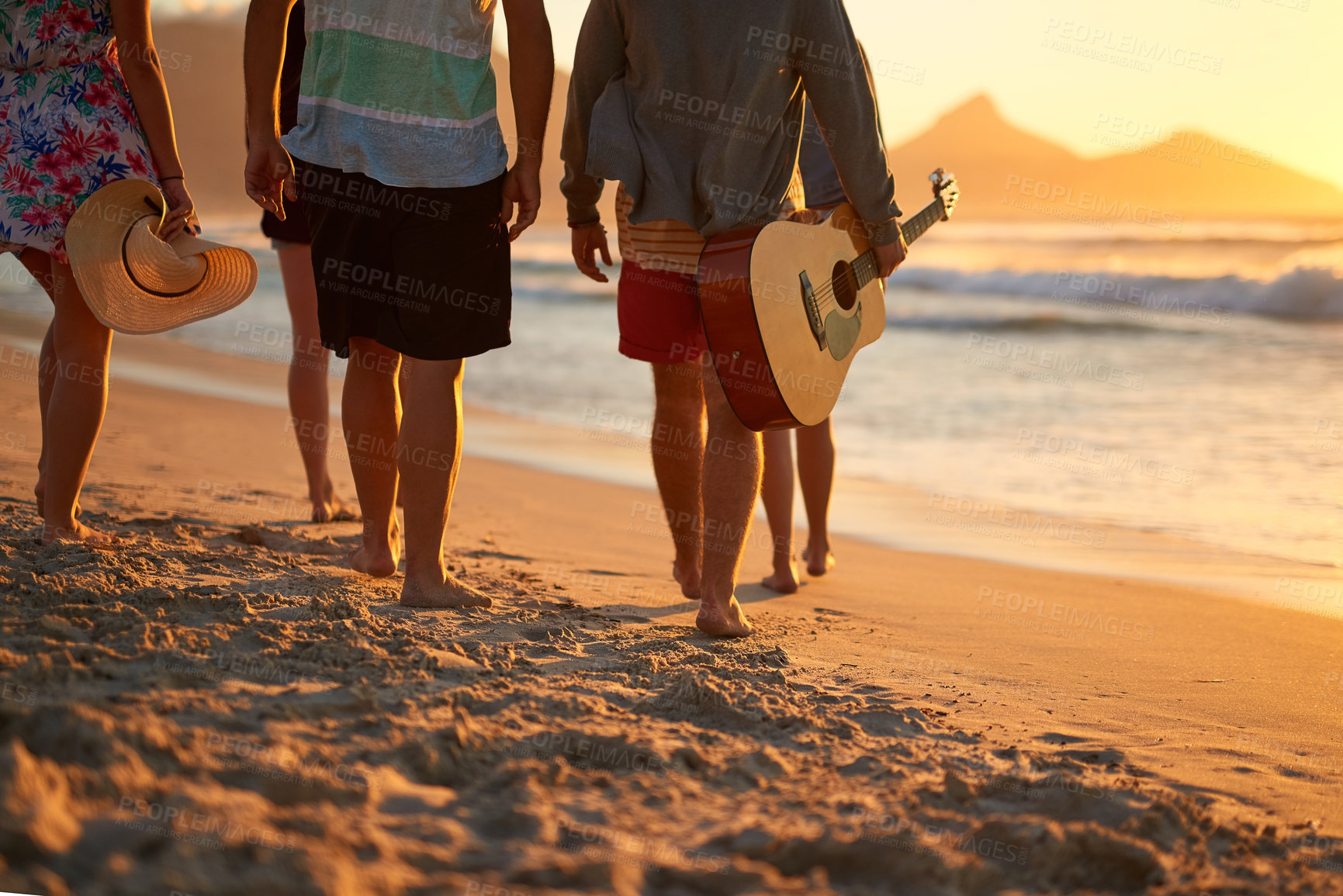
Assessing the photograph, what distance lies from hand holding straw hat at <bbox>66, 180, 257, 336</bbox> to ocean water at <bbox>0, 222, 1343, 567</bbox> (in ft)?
9.89

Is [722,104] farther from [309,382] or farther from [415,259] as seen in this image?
[309,382]

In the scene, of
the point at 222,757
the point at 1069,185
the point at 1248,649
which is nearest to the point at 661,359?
the point at 222,757

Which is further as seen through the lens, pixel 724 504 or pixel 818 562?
pixel 818 562

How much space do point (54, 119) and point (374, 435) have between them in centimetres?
Answer: 112

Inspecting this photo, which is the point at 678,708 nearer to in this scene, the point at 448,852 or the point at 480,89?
the point at 448,852

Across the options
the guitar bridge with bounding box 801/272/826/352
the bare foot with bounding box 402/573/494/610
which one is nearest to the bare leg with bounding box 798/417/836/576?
the guitar bridge with bounding box 801/272/826/352

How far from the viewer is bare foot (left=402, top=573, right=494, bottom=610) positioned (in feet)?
8.30

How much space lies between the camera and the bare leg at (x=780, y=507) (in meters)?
3.47

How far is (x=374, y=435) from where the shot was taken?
2.75 m

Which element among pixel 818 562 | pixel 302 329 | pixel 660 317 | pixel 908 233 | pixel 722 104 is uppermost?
pixel 722 104

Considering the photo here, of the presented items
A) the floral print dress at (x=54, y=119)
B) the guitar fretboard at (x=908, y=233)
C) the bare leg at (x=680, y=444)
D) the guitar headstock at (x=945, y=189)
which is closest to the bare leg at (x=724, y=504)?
the bare leg at (x=680, y=444)

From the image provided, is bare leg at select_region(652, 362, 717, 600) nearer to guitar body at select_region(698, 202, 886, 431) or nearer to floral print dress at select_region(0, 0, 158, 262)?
guitar body at select_region(698, 202, 886, 431)

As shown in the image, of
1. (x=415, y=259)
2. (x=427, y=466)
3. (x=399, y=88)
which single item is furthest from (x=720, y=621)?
(x=399, y=88)

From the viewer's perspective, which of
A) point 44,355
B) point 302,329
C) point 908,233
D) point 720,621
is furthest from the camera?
point 302,329
